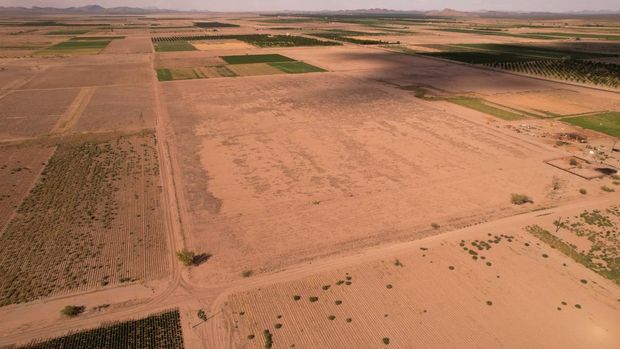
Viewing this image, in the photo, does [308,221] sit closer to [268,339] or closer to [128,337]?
[268,339]

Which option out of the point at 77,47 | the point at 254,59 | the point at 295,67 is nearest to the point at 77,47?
the point at 77,47

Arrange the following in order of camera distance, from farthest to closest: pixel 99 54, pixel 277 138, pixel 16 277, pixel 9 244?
pixel 99 54 → pixel 277 138 → pixel 9 244 → pixel 16 277

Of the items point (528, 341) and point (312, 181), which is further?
point (312, 181)

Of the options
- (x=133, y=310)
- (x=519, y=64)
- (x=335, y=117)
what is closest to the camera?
(x=133, y=310)

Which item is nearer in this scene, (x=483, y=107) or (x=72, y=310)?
(x=72, y=310)

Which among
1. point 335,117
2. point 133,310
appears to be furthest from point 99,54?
point 133,310

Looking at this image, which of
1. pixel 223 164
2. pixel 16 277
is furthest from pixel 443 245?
pixel 16 277

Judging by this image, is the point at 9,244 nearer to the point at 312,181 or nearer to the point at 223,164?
the point at 223,164

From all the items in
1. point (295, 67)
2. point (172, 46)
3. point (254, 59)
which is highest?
point (172, 46)
